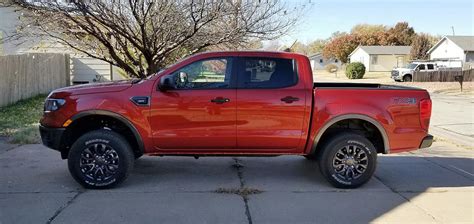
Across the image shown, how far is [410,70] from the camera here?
41.8 m

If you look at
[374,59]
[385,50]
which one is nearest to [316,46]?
[385,50]

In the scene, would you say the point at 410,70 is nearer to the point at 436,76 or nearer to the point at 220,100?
the point at 436,76

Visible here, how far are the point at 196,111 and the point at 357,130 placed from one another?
224 centimetres

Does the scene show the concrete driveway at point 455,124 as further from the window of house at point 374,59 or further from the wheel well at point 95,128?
the window of house at point 374,59

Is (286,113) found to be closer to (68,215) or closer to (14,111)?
(68,215)

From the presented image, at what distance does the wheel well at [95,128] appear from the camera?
595 centimetres

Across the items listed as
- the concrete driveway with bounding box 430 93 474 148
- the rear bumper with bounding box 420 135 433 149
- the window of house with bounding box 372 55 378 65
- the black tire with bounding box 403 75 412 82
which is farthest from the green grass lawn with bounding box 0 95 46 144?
the window of house with bounding box 372 55 378 65

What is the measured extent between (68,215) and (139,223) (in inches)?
32.2

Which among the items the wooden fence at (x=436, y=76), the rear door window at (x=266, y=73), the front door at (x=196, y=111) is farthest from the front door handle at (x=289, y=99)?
the wooden fence at (x=436, y=76)

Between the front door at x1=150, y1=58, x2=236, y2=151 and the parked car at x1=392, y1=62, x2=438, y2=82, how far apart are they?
38858mm

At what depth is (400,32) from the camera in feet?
279

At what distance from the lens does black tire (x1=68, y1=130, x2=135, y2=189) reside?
5.80 metres

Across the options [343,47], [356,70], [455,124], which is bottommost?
[455,124]

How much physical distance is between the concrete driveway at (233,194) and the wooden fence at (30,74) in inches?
314
